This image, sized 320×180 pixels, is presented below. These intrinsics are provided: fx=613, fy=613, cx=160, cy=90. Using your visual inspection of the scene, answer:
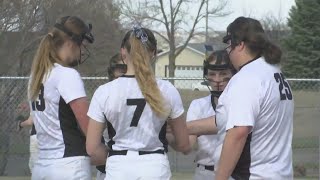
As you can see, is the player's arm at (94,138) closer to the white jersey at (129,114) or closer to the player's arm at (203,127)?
the white jersey at (129,114)

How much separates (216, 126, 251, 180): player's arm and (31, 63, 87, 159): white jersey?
106 centimetres

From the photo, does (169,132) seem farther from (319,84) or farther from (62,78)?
(319,84)

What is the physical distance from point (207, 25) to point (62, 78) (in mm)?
38855

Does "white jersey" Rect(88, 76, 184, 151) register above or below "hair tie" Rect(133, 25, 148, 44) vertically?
below

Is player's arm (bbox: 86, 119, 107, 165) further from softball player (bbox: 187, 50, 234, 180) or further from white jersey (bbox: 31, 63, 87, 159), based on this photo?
softball player (bbox: 187, 50, 234, 180)

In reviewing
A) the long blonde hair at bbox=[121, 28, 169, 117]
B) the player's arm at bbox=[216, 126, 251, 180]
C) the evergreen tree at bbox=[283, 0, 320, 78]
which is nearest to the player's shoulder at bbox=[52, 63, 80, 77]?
the long blonde hair at bbox=[121, 28, 169, 117]

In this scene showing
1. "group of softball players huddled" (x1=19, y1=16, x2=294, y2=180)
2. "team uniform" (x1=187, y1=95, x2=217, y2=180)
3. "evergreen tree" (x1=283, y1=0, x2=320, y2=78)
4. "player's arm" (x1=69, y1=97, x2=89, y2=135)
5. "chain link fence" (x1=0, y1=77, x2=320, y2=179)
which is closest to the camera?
"group of softball players huddled" (x1=19, y1=16, x2=294, y2=180)

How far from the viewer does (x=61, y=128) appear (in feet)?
13.7

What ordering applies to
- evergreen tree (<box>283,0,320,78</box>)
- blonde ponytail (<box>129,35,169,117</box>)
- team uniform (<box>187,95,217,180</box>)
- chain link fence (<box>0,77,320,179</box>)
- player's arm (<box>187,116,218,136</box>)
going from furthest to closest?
evergreen tree (<box>283,0,320,78</box>), chain link fence (<box>0,77,320,179</box>), team uniform (<box>187,95,217,180</box>), player's arm (<box>187,116,218,136</box>), blonde ponytail (<box>129,35,169,117</box>)

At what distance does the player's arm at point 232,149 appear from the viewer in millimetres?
3598

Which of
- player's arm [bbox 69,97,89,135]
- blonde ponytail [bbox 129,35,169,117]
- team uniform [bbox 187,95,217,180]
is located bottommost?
team uniform [bbox 187,95,217,180]

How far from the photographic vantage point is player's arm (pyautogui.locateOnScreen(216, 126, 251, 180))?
3.60 meters

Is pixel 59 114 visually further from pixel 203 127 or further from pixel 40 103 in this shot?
pixel 203 127

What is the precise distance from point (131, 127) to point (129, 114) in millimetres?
88
